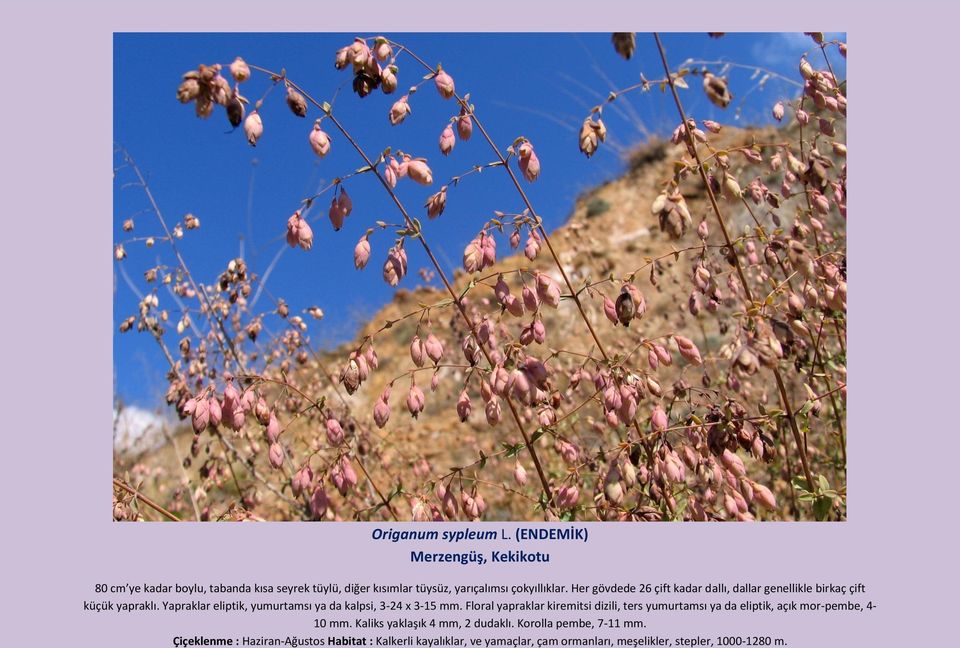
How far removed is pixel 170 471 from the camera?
8.37 metres

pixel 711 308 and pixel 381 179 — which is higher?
pixel 381 179

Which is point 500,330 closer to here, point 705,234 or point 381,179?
point 705,234

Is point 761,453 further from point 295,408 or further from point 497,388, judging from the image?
point 295,408

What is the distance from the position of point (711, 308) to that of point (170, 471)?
813cm

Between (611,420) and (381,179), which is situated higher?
(381,179)

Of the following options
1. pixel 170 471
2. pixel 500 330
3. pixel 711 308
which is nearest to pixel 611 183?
pixel 170 471

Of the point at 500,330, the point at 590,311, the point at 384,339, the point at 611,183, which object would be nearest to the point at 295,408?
the point at 500,330

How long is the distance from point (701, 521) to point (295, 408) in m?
2.68

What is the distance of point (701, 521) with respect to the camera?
77.2 inches

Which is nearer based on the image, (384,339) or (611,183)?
(384,339)
